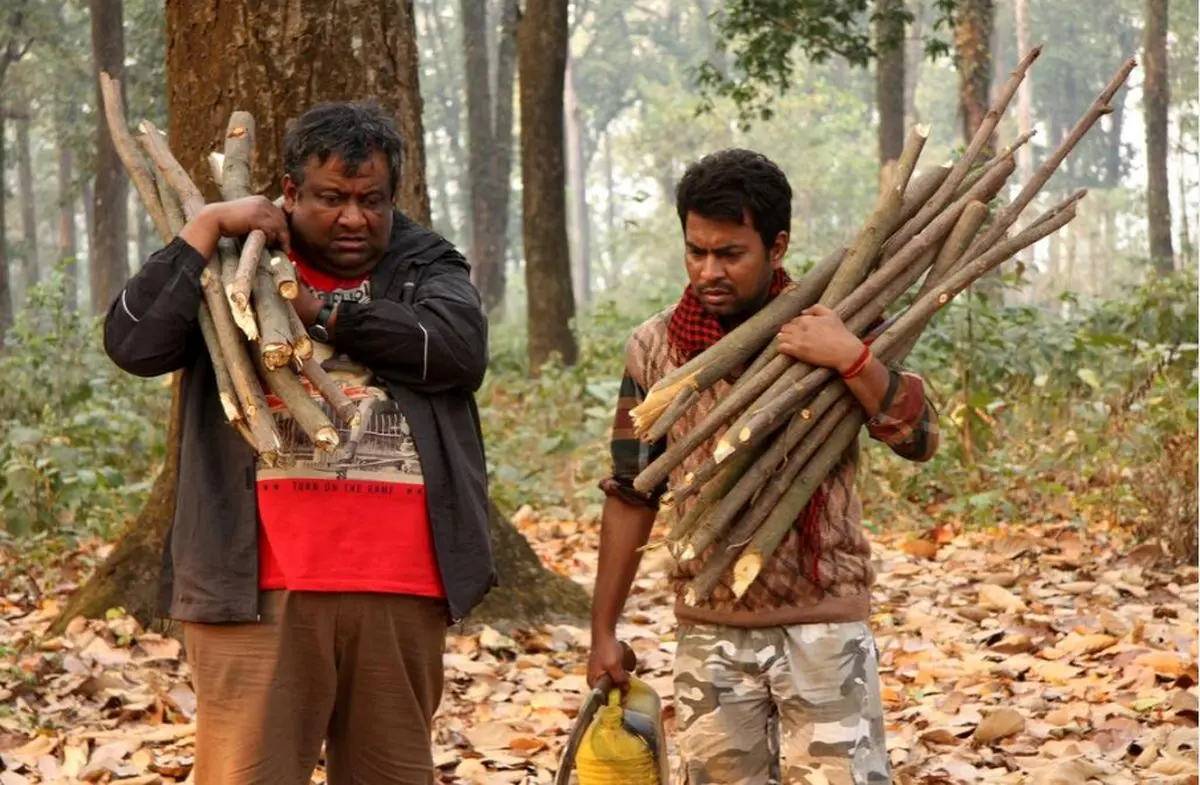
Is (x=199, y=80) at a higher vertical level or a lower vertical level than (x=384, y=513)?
higher

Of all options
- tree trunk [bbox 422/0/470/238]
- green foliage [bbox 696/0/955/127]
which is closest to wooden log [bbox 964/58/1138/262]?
green foliage [bbox 696/0/955/127]

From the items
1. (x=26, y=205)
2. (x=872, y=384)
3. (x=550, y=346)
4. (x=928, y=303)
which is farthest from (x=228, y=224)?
(x=26, y=205)

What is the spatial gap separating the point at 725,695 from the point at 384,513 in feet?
2.67

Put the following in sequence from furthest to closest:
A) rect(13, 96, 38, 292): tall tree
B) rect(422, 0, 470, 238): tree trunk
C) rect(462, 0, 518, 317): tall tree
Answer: rect(422, 0, 470, 238): tree trunk
rect(13, 96, 38, 292): tall tree
rect(462, 0, 518, 317): tall tree

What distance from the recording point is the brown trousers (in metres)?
3.47

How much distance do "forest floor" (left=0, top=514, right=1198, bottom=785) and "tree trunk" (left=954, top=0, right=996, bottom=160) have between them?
10753mm

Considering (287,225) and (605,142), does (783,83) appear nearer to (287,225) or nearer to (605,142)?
(287,225)

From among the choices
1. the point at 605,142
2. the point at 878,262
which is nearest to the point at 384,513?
A: the point at 878,262

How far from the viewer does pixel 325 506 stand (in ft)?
11.3

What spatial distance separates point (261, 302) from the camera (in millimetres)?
3311

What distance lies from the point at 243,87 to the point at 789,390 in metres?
3.02

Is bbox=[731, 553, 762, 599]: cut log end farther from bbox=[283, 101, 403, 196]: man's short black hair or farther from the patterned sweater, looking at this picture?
bbox=[283, 101, 403, 196]: man's short black hair

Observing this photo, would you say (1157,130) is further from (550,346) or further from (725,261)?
(725,261)

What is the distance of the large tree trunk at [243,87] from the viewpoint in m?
5.69
